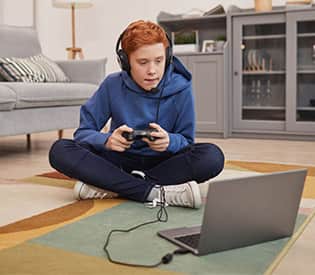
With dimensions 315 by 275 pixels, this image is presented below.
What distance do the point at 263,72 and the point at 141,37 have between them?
93.3 inches

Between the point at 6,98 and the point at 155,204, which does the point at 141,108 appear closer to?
the point at 155,204

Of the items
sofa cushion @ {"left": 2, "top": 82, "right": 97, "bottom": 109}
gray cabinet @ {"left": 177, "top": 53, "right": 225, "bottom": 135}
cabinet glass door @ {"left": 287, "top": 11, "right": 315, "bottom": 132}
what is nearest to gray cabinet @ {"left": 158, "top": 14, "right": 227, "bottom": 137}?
gray cabinet @ {"left": 177, "top": 53, "right": 225, "bottom": 135}

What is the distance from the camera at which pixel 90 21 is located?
15.5 feet

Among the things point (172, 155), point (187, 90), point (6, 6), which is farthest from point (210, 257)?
point (6, 6)

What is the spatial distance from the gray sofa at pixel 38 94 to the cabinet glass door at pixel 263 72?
3.66 ft

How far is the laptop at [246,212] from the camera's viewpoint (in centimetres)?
103

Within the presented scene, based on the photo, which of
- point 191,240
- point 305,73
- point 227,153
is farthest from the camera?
point 305,73

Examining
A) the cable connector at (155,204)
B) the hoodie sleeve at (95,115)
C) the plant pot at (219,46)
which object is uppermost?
the plant pot at (219,46)

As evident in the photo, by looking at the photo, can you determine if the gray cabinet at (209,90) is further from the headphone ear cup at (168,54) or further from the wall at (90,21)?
the headphone ear cup at (168,54)

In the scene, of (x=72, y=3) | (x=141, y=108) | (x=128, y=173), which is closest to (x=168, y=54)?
(x=141, y=108)

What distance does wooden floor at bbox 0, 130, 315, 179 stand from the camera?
2424 millimetres

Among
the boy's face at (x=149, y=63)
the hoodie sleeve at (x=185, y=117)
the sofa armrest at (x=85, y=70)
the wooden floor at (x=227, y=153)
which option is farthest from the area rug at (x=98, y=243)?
the sofa armrest at (x=85, y=70)

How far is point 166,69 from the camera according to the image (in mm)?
1721

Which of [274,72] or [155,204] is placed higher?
[274,72]
